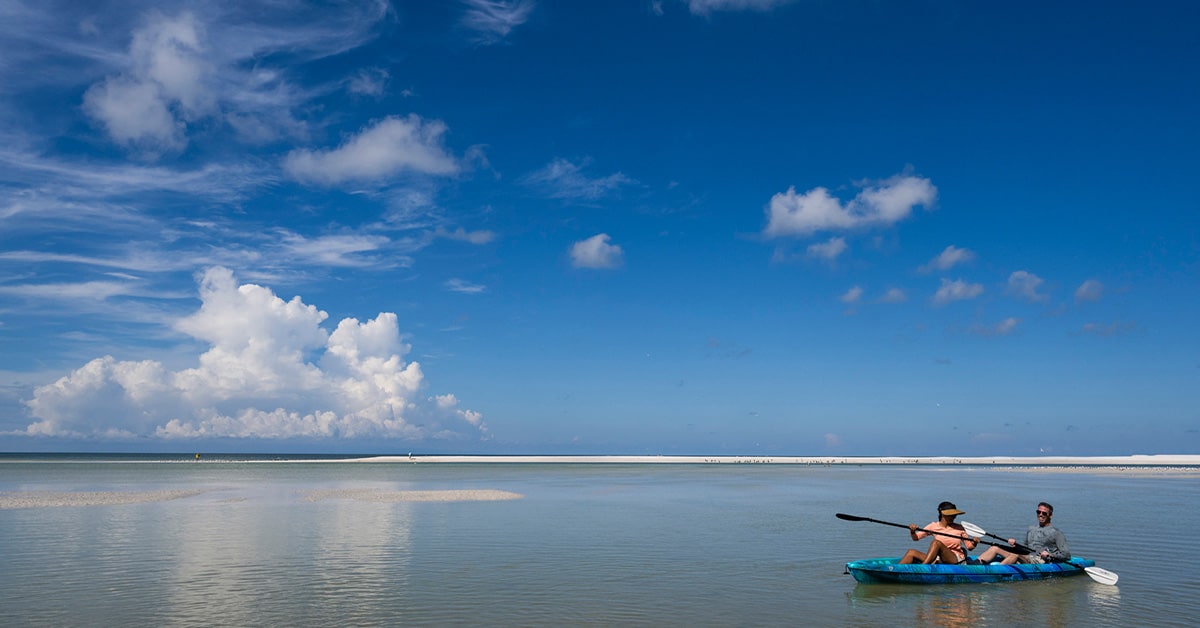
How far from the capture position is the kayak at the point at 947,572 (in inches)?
801

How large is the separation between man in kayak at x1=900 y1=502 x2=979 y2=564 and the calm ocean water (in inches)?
46.8

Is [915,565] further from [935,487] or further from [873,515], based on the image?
[935,487]

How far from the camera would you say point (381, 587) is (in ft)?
66.1

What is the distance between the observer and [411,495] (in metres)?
51.5

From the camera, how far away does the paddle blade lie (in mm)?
20855

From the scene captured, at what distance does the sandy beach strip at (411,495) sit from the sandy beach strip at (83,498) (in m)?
8.50

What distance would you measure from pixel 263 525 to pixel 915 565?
2585 centimetres

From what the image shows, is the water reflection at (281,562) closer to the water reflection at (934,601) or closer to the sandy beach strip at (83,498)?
the sandy beach strip at (83,498)

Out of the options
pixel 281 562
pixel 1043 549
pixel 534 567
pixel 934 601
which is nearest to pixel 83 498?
pixel 281 562

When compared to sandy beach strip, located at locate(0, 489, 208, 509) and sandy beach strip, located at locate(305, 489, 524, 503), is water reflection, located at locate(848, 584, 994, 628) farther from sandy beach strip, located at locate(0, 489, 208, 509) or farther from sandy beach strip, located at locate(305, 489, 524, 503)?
sandy beach strip, located at locate(0, 489, 208, 509)

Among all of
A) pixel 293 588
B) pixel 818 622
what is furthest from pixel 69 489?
pixel 818 622

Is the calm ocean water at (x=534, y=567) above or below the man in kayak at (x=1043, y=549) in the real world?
below

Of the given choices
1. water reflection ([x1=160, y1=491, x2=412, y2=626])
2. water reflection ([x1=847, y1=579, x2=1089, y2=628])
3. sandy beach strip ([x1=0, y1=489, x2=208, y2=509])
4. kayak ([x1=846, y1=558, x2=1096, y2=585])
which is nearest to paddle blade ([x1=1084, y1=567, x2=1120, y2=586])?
water reflection ([x1=847, y1=579, x2=1089, y2=628])

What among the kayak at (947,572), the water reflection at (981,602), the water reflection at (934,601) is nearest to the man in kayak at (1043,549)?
the kayak at (947,572)
